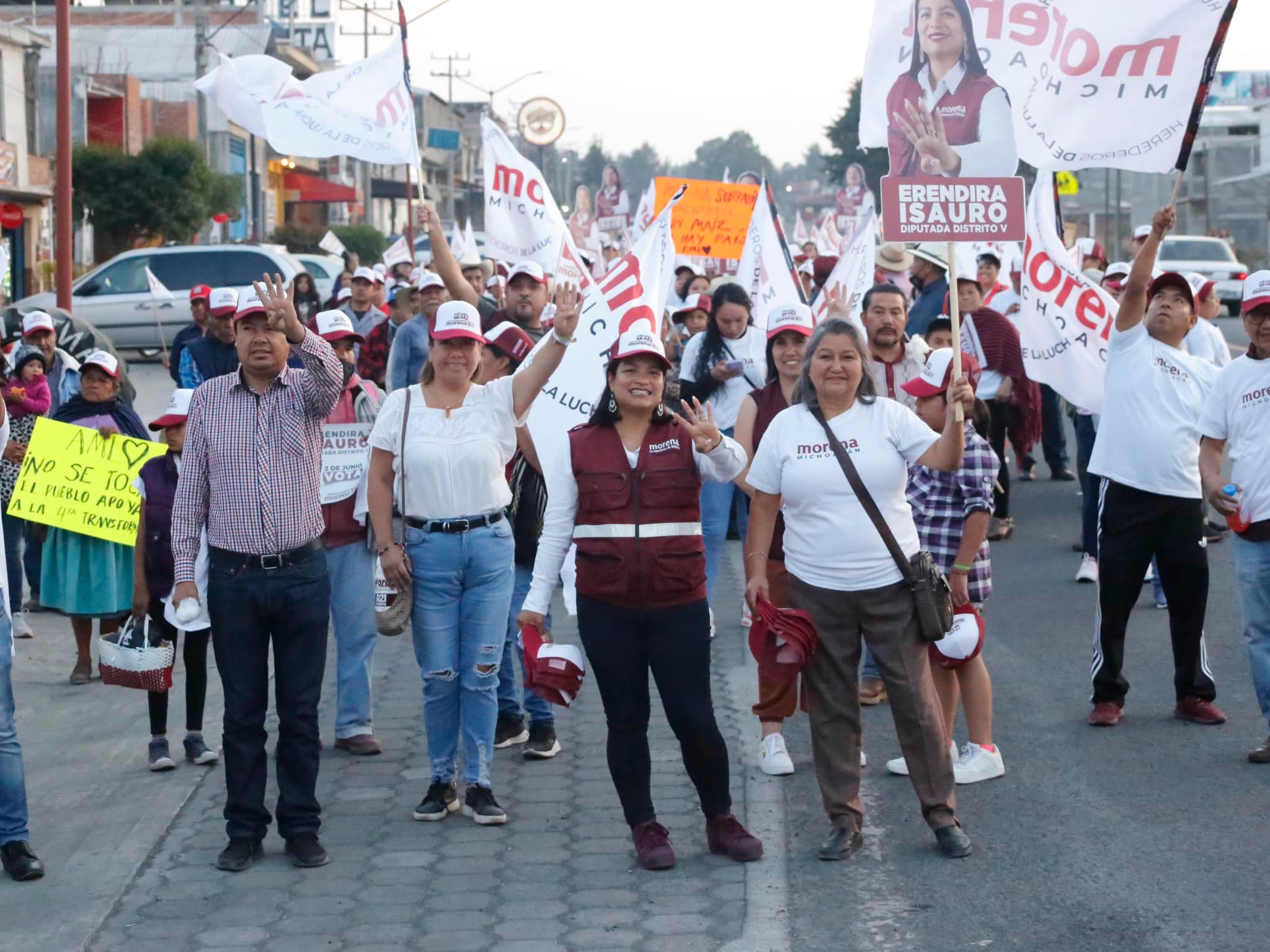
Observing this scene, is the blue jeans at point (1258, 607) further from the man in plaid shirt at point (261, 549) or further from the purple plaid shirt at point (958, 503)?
the man in plaid shirt at point (261, 549)

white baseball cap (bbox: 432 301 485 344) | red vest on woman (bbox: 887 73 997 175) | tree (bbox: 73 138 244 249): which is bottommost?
white baseball cap (bbox: 432 301 485 344)

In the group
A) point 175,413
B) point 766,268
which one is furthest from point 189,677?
point 766,268

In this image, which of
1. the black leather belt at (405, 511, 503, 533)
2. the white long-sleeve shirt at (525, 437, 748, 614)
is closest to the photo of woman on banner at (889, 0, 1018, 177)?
the white long-sleeve shirt at (525, 437, 748, 614)

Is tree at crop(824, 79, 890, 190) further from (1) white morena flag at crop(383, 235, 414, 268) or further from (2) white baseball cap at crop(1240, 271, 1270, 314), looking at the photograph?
(2) white baseball cap at crop(1240, 271, 1270, 314)

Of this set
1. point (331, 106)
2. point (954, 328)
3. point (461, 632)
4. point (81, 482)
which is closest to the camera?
point (954, 328)

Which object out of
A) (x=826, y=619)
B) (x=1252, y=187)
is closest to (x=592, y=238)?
(x=826, y=619)

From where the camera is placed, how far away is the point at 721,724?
7.60 m

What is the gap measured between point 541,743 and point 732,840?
165cm

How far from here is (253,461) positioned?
5.79m

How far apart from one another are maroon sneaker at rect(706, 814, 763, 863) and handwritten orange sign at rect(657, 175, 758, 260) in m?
11.7

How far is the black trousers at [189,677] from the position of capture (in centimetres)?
707

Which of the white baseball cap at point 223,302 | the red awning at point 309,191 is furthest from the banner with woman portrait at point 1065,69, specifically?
the red awning at point 309,191

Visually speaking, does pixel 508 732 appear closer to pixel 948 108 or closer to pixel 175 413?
pixel 175 413

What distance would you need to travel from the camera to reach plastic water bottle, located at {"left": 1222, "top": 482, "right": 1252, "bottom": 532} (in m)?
6.70
